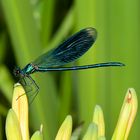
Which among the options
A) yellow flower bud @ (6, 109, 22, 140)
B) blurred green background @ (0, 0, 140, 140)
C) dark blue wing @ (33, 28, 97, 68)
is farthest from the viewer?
dark blue wing @ (33, 28, 97, 68)

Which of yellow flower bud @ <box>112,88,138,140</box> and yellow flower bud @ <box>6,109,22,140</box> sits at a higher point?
yellow flower bud @ <box>6,109,22,140</box>

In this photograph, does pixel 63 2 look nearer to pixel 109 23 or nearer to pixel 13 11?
pixel 13 11

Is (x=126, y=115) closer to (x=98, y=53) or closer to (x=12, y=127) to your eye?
(x=12, y=127)

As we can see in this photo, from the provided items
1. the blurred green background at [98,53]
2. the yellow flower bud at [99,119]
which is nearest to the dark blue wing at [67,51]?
the blurred green background at [98,53]

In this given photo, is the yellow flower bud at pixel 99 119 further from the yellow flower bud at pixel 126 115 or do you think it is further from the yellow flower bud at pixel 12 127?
the yellow flower bud at pixel 12 127

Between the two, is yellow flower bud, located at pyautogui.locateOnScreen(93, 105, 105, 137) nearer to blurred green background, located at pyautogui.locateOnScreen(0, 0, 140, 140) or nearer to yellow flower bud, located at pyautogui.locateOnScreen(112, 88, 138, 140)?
yellow flower bud, located at pyautogui.locateOnScreen(112, 88, 138, 140)

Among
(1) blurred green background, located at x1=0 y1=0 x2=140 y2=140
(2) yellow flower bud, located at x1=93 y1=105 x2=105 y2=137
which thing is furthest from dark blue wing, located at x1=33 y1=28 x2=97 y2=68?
(2) yellow flower bud, located at x1=93 y1=105 x2=105 y2=137

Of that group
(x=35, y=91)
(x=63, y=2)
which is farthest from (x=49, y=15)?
(x=35, y=91)

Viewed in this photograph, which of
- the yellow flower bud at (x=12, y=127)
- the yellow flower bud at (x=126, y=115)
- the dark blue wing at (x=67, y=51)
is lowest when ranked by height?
the yellow flower bud at (x=126, y=115)
